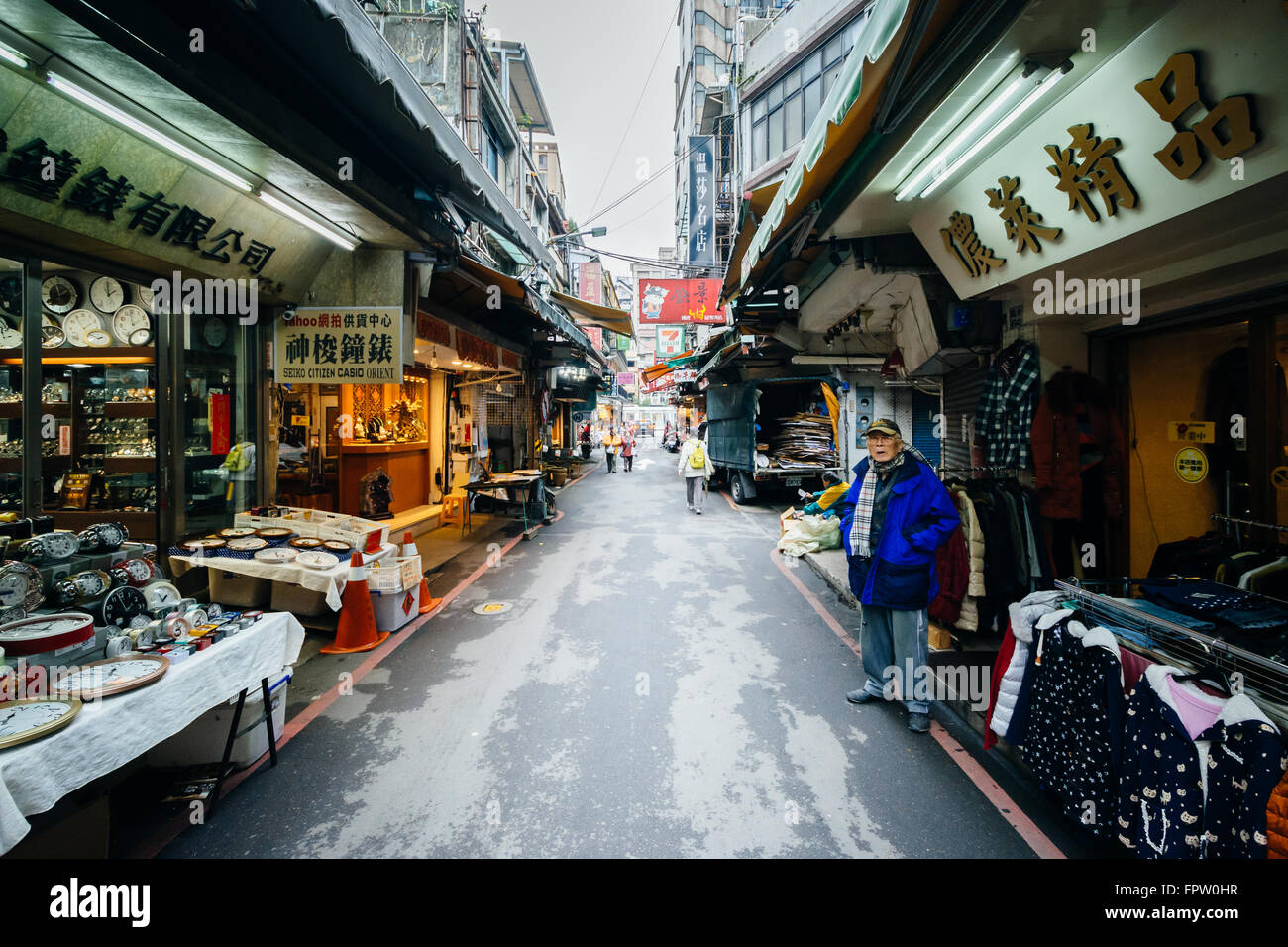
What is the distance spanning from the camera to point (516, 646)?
17.0 ft

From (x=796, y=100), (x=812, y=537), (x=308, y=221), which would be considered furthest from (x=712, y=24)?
(x=308, y=221)

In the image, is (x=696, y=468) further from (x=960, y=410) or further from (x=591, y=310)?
(x=960, y=410)

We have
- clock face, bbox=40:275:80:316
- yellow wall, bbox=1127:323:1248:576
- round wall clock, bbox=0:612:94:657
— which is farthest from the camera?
clock face, bbox=40:275:80:316

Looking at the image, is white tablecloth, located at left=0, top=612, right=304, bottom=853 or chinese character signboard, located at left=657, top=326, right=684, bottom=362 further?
chinese character signboard, located at left=657, top=326, right=684, bottom=362

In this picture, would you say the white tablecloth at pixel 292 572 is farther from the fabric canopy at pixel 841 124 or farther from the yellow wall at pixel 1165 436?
the yellow wall at pixel 1165 436

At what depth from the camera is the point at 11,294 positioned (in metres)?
4.29

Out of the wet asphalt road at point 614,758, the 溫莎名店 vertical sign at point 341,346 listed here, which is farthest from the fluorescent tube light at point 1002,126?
the 溫莎名店 vertical sign at point 341,346

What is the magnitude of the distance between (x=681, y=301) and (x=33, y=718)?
13.7 meters

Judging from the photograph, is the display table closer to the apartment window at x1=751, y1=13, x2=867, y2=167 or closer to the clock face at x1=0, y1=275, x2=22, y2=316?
the clock face at x1=0, y1=275, x2=22, y2=316

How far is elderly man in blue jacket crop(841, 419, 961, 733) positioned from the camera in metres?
3.72

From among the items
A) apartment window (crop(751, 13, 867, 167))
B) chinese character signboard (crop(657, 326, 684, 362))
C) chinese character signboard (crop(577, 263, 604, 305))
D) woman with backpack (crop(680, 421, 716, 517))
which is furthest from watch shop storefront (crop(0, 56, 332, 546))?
chinese character signboard (crop(577, 263, 604, 305))

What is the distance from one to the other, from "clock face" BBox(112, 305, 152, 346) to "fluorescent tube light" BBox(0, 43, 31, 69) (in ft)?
8.90

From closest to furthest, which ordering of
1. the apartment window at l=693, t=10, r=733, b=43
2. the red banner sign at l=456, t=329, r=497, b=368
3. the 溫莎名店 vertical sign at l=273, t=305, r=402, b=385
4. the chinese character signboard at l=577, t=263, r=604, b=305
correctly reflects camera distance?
the 溫莎名店 vertical sign at l=273, t=305, r=402, b=385 → the red banner sign at l=456, t=329, r=497, b=368 → the chinese character signboard at l=577, t=263, r=604, b=305 → the apartment window at l=693, t=10, r=733, b=43
